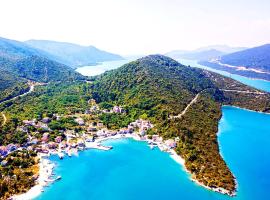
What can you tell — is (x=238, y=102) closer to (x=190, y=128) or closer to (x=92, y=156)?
(x=190, y=128)

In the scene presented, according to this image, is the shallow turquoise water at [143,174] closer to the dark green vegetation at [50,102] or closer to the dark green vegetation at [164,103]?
the dark green vegetation at [164,103]

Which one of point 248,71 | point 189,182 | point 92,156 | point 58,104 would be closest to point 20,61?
point 58,104

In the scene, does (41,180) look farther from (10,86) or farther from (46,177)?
(10,86)

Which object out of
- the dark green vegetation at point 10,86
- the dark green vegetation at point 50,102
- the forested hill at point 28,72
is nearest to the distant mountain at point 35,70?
the forested hill at point 28,72

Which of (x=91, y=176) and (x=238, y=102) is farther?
(x=238, y=102)

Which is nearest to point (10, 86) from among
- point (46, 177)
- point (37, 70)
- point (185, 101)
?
point (37, 70)

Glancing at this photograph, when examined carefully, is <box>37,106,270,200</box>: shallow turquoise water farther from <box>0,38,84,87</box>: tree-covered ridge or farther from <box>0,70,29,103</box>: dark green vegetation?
<box>0,38,84,87</box>: tree-covered ridge

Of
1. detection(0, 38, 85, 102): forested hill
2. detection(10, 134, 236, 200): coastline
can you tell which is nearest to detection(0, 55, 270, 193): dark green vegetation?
detection(10, 134, 236, 200): coastline
